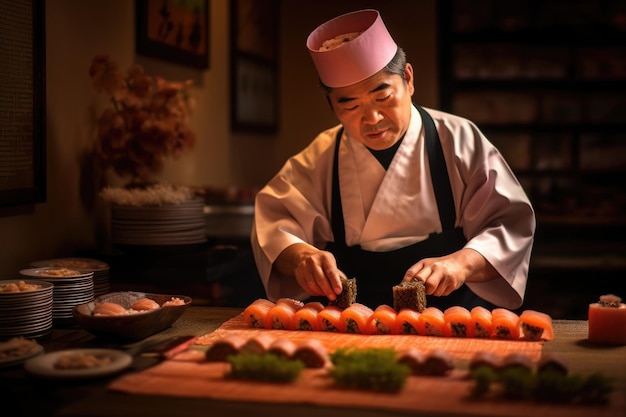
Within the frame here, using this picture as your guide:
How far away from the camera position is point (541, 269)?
5.96 m

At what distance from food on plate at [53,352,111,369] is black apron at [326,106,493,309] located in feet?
4.28

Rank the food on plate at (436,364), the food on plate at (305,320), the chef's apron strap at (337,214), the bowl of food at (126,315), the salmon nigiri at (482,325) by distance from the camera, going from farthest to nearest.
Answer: the chef's apron strap at (337,214) → the food on plate at (305,320) → the salmon nigiri at (482,325) → the bowl of food at (126,315) → the food on plate at (436,364)

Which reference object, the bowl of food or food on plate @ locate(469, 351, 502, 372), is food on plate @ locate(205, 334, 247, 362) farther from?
food on plate @ locate(469, 351, 502, 372)

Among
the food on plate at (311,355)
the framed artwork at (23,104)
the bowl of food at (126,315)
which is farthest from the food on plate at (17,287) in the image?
the food on plate at (311,355)

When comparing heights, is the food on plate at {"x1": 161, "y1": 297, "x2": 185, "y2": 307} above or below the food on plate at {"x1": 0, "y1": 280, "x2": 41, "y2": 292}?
below

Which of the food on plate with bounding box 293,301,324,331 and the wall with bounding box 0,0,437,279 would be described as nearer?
the food on plate with bounding box 293,301,324,331

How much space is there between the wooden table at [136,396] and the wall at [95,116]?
958 millimetres

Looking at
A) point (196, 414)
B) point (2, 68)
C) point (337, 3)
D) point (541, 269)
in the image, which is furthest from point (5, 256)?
point (337, 3)

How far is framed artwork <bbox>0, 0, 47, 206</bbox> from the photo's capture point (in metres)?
2.96

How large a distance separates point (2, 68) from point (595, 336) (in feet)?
6.91

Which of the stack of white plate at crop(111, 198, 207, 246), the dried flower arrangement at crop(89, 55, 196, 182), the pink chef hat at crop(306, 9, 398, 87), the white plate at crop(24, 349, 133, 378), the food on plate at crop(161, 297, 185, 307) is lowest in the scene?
the white plate at crop(24, 349, 133, 378)

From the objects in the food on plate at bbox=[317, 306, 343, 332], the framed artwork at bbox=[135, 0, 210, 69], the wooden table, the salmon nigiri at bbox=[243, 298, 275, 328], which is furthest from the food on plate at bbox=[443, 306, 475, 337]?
the framed artwork at bbox=[135, 0, 210, 69]

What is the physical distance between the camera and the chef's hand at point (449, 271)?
2.66 meters

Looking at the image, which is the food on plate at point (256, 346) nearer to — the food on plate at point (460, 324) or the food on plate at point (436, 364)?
the food on plate at point (436, 364)
